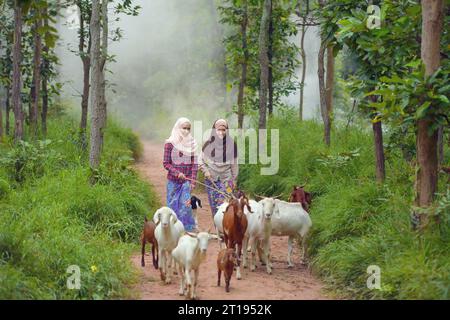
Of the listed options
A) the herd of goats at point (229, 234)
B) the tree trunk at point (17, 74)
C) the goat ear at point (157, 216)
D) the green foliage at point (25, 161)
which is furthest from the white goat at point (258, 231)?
the tree trunk at point (17, 74)

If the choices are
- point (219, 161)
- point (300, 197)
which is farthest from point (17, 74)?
point (300, 197)

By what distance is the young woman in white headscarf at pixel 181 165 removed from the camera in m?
9.45

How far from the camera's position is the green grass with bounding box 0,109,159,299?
6488 mm

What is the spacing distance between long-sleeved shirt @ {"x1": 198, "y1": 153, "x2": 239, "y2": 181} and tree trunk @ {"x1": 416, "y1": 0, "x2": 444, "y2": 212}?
349cm

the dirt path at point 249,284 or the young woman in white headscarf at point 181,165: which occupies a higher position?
the young woman in white headscarf at point 181,165

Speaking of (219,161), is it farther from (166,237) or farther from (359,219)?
(166,237)

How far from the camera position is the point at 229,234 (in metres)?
7.71

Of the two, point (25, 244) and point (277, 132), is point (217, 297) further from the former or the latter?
point (277, 132)

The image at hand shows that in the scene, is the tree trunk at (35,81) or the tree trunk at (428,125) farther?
the tree trunk at (35,81)

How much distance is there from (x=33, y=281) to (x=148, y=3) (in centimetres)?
2526

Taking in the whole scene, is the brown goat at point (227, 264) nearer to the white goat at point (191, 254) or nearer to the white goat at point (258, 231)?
the white goat at point (191, 254)

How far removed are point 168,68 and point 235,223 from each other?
23.2 meters

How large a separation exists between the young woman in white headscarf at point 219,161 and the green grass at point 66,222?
133 cm
